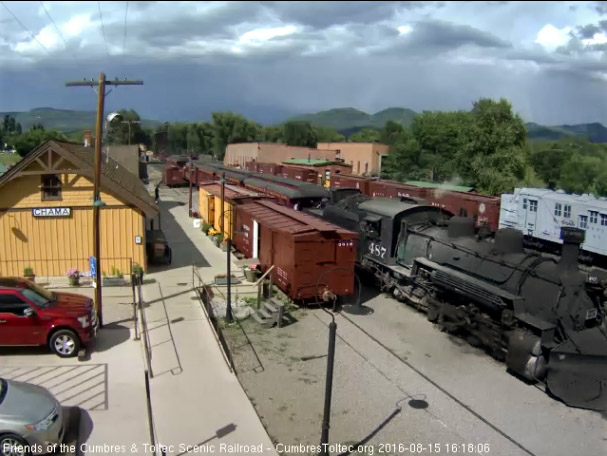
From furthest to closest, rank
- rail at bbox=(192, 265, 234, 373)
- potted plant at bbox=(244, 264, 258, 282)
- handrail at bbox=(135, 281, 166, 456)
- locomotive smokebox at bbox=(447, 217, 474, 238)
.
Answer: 1. potted plant at bbox=(244, 264, 258, 282)
2. locomotive smokebox at bbox=(447, 217, 474, 238)
3. rail at bbox=(192, 265, 234, 373)
4. handrail at bbox=(135, 281, 166, 456)

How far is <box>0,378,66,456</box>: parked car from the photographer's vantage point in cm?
753

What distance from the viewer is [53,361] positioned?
11.6m

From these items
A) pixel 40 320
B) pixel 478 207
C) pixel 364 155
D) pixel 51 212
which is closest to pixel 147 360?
pixel 40 320

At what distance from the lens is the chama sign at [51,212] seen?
60.0 ft

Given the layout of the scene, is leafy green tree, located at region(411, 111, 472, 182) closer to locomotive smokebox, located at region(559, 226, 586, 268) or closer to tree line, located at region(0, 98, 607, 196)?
tree line, located at region(0, 98, 607, 196)

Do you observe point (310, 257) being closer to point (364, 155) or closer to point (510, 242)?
point (510, 242)

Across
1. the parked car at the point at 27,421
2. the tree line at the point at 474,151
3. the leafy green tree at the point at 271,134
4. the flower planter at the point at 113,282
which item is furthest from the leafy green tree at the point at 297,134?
the parked car at the point at 27,421

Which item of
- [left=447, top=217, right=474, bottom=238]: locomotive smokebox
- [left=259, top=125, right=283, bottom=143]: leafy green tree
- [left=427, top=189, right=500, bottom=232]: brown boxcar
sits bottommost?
[left=427, top=189, right=500, bottom=232]: brown boxcar

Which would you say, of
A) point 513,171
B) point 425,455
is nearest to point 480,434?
point 425,455

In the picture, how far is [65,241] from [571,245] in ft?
54.2

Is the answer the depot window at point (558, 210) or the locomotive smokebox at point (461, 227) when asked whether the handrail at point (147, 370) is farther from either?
the depot window at point (558, 210)

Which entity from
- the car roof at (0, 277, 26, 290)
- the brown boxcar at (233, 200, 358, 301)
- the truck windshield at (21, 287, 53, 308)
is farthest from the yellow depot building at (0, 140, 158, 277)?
the truck windshield at (21, 287, 53, 308)

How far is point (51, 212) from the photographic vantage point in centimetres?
1838

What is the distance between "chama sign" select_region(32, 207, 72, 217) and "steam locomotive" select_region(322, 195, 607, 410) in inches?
441
